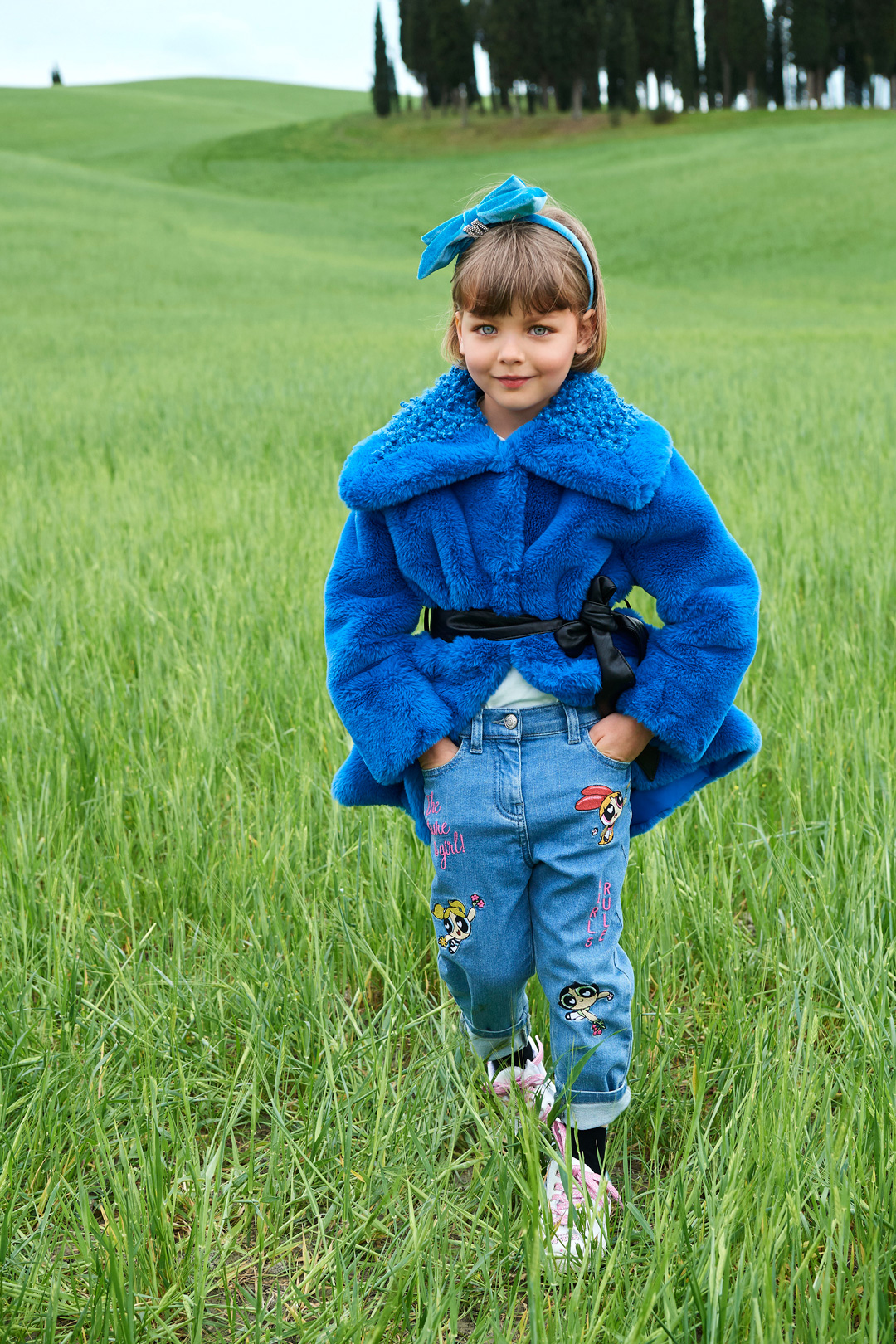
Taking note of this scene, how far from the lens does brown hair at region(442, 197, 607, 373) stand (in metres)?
1.29

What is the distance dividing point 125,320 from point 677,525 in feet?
54.8

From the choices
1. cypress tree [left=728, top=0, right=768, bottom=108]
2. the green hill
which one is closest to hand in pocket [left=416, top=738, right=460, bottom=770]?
the green hill

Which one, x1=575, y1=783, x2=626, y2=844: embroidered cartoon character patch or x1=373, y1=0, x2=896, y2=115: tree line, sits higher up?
x1=373, y1=0, x2=896, y2=115: tree line

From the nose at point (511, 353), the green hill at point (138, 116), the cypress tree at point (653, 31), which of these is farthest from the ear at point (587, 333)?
the cypress tree at point (653, 31)

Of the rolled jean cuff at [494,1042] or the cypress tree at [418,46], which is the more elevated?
the cypress tree at [418,46]

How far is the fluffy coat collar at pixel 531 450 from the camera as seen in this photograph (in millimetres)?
1312

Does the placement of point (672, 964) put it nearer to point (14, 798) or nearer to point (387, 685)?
point (387, 685)

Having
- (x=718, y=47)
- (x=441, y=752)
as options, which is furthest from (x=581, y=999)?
(x=718, y=47)

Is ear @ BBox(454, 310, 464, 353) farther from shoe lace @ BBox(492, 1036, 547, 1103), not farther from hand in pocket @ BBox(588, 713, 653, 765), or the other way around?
shoe lace @ BBox(492, 1036, 547, 1103)

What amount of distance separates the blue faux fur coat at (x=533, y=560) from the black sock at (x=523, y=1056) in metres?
0.52

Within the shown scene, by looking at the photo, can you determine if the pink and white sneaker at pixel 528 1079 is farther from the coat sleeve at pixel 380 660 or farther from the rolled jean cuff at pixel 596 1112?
the coat sleeve at pixel 380 660

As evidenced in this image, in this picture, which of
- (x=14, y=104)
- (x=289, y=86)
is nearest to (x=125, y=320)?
(x=14, y=104)

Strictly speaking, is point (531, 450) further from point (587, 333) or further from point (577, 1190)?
point (577, 1190)

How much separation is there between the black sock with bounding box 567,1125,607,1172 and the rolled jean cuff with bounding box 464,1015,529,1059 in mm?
173
